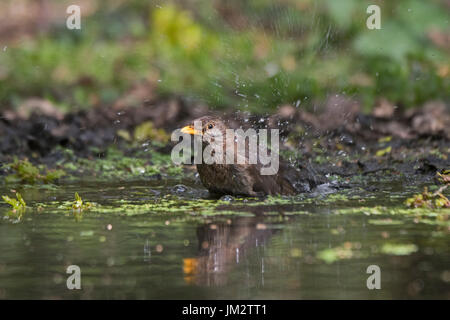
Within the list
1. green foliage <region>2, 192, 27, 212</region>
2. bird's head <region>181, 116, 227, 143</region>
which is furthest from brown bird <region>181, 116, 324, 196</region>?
green foliage <region>2, 192, 27, 212</region>

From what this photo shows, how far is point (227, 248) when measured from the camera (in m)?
5.30

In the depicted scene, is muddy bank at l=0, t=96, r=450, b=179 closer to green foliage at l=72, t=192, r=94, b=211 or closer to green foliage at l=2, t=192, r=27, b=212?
green foliage at l=72, t=192, r=94, b=211

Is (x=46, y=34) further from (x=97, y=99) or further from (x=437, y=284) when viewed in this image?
(x=437, y=284)

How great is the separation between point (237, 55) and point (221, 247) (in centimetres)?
775

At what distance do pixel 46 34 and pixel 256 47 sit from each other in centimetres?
358

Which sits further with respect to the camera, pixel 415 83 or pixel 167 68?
pixel 167 68

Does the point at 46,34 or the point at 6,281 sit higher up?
the point at 46,34

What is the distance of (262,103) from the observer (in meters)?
10.9

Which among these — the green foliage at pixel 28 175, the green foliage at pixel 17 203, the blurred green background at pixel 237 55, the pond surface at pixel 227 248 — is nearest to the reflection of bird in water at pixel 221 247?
the pond surface at pixel 227 248

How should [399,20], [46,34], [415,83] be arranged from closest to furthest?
[415,83] < [399,20] < [46,34]

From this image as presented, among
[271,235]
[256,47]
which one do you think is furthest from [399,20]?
[271,235]

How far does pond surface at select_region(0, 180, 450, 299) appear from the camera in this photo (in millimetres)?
4301

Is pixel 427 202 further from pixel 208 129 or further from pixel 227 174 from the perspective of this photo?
pixel 208 129

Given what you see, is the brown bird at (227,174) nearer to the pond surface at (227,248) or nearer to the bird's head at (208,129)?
the bird's head at (208,129)
